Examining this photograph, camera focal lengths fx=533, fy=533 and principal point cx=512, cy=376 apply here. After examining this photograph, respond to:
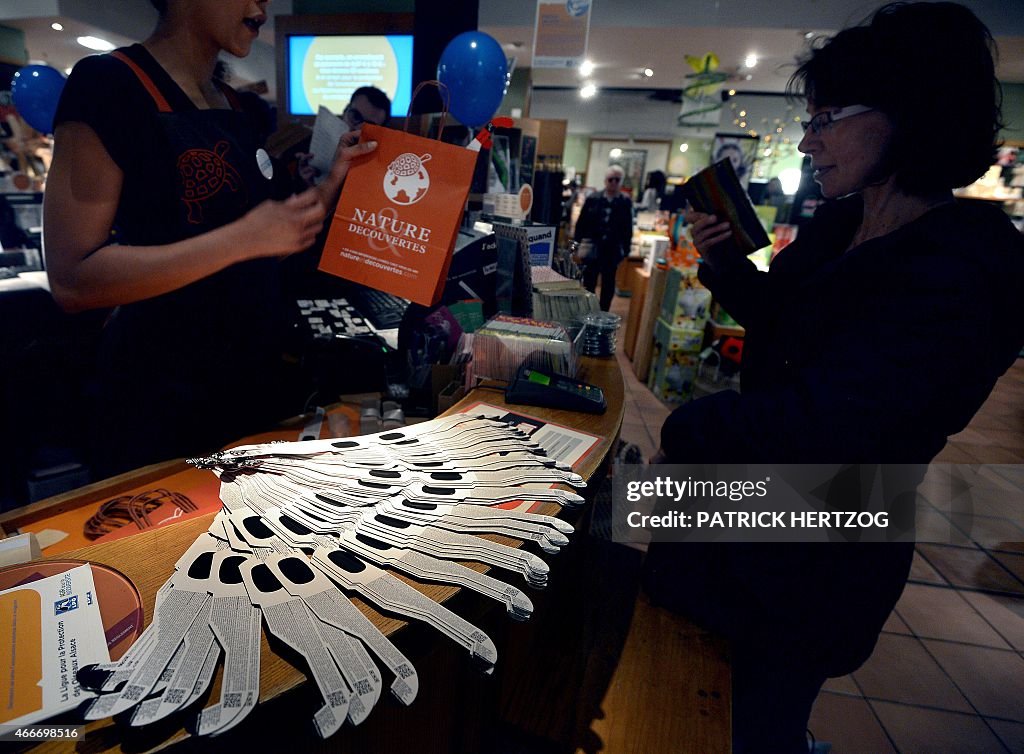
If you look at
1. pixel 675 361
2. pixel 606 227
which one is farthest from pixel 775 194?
pixel 675 361

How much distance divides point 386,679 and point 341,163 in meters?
1.04

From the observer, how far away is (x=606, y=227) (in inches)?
280

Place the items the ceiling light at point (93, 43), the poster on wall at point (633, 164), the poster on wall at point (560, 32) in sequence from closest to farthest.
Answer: the poster on wall at point (560, 32) < the ceiling light at point (93, 43) < the poster on wall at point (633, 164)

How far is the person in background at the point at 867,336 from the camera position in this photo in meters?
0.96

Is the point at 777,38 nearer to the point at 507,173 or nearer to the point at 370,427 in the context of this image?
the point at 507,173

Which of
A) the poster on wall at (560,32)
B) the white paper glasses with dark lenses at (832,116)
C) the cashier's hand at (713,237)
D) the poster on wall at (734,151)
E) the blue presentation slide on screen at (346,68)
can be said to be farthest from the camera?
the poster on wall at (734,151)

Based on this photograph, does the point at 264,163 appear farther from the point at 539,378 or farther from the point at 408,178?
the point at 539,378

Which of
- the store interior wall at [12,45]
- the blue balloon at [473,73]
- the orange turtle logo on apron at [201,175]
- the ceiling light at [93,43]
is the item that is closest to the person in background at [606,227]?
the blue balloon at [473,73]

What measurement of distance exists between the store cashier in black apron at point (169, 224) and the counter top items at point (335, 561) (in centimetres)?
45

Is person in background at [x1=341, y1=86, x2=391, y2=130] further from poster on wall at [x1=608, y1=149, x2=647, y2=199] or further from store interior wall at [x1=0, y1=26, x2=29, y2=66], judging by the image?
poster on wall at [x1=608, y1=149, x2=647, y2=199]

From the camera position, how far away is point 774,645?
1240 millimetres

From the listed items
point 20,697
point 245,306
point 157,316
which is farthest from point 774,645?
point 157,316

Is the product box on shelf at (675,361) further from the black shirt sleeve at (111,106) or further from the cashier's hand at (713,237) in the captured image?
the black shirt sleeve at (111,106)

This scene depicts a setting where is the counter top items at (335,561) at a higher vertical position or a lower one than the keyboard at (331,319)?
lower
